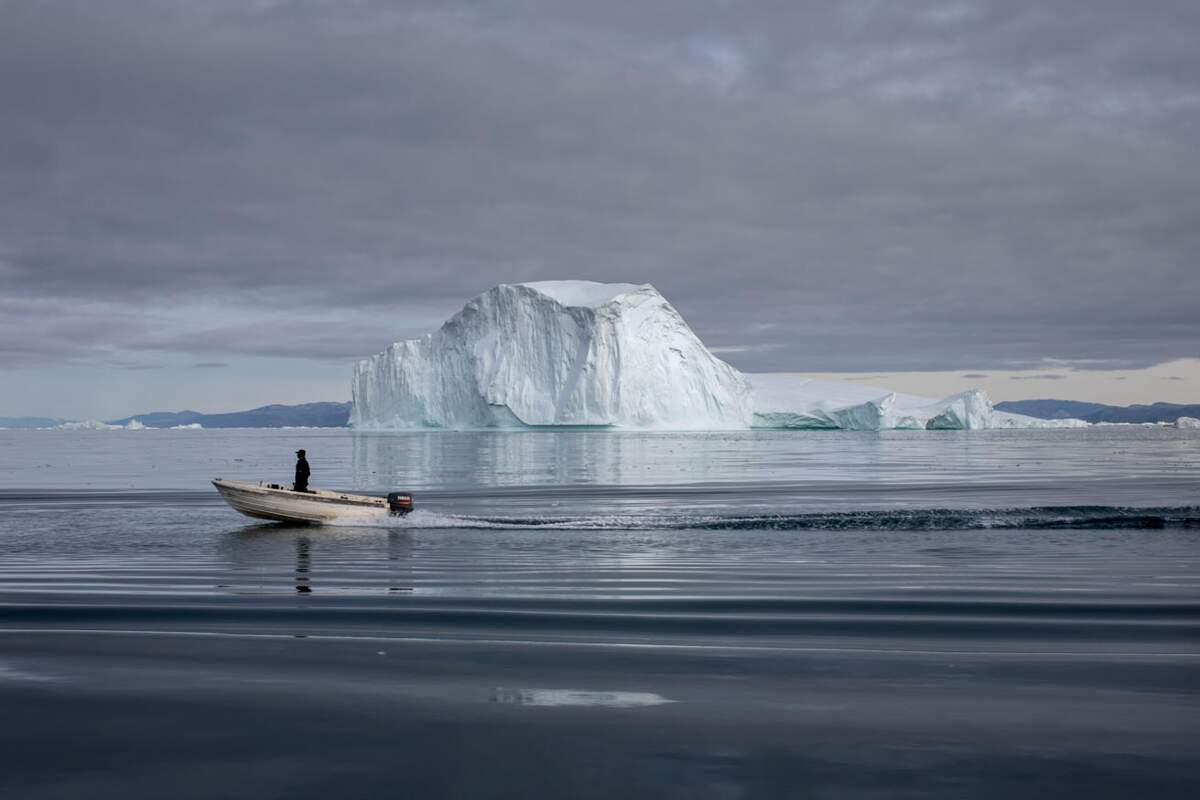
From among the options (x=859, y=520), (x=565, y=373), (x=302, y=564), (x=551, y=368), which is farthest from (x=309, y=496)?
(x=551, y=368)

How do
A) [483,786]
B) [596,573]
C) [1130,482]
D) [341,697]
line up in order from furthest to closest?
[1130,482], [596,573], [341,697], [483,786]

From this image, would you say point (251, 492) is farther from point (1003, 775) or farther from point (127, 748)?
point (1003, 775)

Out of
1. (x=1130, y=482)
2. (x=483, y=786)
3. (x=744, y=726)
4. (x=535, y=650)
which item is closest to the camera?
(x=483, y=786)

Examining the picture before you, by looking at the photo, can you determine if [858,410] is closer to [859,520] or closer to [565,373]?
[565,373]

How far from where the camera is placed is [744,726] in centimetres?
620

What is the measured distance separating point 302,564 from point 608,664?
29.7 ft

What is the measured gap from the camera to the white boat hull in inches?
896

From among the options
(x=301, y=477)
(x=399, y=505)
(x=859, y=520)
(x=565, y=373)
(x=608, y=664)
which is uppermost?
(x=565, y=373)

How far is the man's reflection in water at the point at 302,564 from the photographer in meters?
12.5

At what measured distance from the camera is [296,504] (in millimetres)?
22766

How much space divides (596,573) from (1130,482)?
84.5 ft

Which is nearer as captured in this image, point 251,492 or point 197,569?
point 197,569

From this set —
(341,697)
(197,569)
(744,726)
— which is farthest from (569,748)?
(197,569)

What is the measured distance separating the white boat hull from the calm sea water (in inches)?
130
